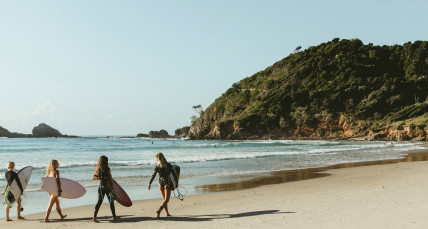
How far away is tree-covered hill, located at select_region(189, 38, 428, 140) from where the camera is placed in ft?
286

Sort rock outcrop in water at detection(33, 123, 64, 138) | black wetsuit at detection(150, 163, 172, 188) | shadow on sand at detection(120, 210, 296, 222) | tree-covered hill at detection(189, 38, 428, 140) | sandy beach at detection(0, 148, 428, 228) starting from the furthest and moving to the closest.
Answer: rock outcrop in water at detection(33, 123, 64, 138), tree-covered hill at detection(189, 38, 428, 140), black wetsuit at detection(150, 163, 172, 188), shadow on sand at detection(120, 210, 296, 222), sandy beach at detection(0, 148, 428, 228)

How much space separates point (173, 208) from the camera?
34.4 ft

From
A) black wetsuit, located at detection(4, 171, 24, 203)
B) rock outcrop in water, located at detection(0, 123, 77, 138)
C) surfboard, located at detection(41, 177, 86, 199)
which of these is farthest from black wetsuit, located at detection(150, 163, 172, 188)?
rock outcrop in water, located at detection(0, 123, 77, 138)

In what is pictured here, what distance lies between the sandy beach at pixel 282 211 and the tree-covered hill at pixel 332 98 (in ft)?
216

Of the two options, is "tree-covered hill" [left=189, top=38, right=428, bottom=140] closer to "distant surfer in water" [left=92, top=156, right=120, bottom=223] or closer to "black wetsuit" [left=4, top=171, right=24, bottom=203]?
"distant surfer in water" [left=92, top=156, right=120, bottom=223]

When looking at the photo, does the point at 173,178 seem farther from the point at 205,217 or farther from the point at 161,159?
the point at 205,217

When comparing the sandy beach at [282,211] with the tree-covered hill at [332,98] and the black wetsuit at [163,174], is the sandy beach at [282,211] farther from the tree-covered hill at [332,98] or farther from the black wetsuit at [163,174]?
the tree-covered hill at [332,98]

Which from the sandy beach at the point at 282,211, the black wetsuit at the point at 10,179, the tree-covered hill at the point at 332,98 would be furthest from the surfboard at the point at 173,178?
the tree-covered hill at the point at 332,98

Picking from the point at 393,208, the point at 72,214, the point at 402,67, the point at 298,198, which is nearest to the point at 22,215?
the point at 72,214

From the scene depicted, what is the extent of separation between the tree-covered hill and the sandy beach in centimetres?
6579

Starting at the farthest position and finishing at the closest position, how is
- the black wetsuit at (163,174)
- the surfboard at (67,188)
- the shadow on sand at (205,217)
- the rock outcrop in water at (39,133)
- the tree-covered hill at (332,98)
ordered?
the rock outcrop in water at (39,133)
the tree-covered hill at (332,98)
the black wetsuit at (163,174)
the surfboard at (67,188)
the shadow on sand at (205,217)

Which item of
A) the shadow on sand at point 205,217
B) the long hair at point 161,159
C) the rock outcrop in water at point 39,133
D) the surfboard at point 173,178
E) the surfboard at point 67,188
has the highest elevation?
the rock outcrop in water at point 39,133

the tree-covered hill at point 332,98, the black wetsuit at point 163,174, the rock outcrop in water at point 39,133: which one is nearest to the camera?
the black wetsuit at point 163,174

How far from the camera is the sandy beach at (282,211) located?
786 centimetres
